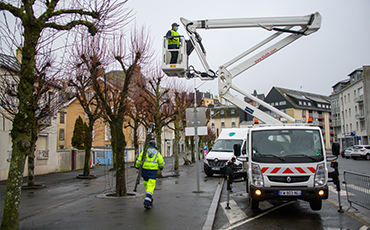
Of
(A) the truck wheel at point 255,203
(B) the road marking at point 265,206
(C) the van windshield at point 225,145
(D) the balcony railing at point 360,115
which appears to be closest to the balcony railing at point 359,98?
(D) the balcony railing at point 360,115

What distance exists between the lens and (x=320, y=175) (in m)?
7.74

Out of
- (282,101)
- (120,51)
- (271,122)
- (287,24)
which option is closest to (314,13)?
(287,24)

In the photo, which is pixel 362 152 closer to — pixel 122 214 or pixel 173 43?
pixel 173 43

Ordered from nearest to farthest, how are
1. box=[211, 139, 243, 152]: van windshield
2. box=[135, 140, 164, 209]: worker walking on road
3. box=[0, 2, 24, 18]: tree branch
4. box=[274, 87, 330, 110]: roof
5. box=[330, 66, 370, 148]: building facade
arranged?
box=[0, 2, 24, 18]: tree branch < box=[135, 140, 164, 209]: worker walking on road < box=[211, 139, 243, 152]: van windshield < box=[330, 66, 370, 148]: building facade < box=[274, 87, 330, 110]: roof

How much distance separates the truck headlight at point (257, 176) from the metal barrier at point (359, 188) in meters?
2.49

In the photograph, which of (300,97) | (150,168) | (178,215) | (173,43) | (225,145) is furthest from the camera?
(300,97)

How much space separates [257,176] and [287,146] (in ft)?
3.66

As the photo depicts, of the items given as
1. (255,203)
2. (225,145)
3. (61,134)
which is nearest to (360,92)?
(225,145)

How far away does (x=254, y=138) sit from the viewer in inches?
337

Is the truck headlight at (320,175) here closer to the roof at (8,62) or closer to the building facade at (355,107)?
the roof at (8,62)

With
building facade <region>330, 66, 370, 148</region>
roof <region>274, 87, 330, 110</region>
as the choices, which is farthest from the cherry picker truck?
roof <region>274, 87, 330, 110</region>

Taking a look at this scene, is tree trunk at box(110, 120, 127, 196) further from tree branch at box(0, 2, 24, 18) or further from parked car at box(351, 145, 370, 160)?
parked car at box(351, 145, 370, 160)

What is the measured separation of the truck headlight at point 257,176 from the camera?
789cm

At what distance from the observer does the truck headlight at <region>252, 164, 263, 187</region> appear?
7.89 metres
